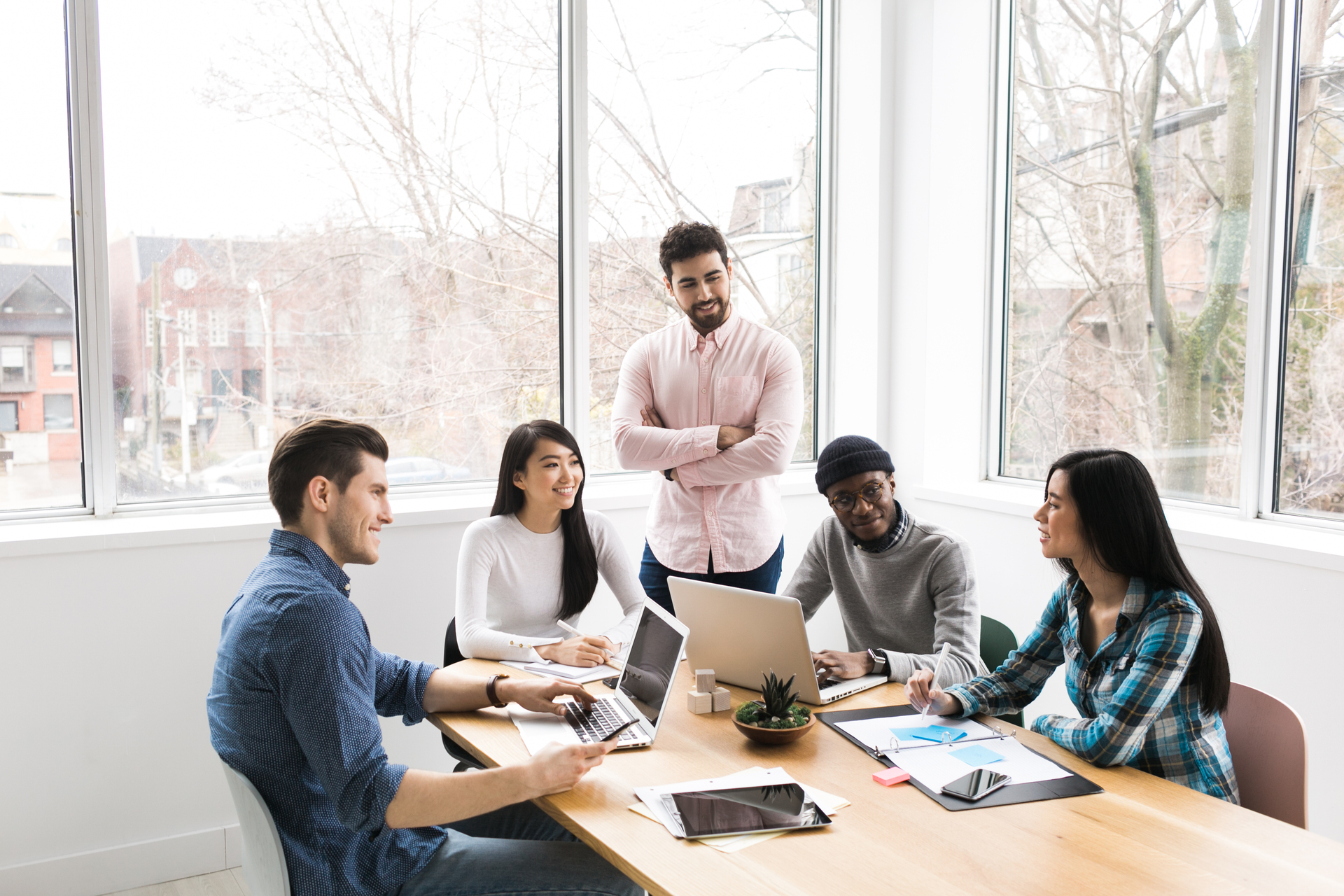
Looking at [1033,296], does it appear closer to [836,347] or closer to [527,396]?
[836,347]

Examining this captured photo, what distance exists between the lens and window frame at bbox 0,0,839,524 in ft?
9.53

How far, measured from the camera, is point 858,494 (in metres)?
2.35

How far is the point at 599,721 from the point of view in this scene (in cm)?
194

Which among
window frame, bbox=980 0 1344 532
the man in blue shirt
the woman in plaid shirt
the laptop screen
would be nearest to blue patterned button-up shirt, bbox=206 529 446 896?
the man in blue shirt

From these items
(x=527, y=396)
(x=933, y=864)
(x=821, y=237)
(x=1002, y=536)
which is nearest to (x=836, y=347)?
(x=821, y=237)

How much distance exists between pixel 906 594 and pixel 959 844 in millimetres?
1031

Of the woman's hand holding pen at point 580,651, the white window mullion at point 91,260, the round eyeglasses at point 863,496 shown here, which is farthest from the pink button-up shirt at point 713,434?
the white window mullion at point 91,260

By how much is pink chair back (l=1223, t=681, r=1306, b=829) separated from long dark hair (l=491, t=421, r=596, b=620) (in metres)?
1.58

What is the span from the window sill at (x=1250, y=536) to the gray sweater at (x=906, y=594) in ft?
3.26

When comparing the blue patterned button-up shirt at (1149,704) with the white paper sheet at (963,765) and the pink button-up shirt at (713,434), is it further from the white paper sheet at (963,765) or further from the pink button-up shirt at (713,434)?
the pink button-up shirt at (713,434)

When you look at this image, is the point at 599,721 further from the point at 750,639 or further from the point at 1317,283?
the point at 1317,283

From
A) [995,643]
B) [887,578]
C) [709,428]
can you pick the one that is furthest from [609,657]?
[995,643]

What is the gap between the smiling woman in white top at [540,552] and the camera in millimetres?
2668

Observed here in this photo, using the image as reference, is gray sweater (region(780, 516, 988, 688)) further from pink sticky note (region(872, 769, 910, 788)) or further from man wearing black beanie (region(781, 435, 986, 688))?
pink sticky note (region(872, 769, 910, 788))
